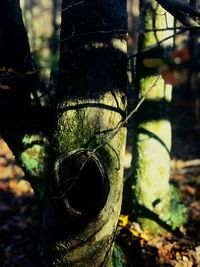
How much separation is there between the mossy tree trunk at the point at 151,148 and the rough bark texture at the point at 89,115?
1.53 meters

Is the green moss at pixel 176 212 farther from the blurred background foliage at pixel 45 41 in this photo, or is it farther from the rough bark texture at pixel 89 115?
the blurred background foliage at pixel 45 41

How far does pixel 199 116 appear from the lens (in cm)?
1284

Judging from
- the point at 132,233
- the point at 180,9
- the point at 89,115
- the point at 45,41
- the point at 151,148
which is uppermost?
the point at 45,41

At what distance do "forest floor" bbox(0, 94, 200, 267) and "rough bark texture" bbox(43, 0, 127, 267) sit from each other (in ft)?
3.85

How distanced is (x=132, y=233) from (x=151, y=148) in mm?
1110

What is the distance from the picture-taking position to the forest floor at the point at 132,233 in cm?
437

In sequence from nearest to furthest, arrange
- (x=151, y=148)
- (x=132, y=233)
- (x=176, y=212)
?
(x=132, y=233) < (x=151, y=148) < (x=176, y=212)

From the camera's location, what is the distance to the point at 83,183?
310 cm

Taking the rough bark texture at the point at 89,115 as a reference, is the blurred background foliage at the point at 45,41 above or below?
above

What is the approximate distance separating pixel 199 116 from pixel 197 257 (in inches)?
356

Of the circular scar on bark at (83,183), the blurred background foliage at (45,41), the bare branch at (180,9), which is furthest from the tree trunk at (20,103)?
the bare branch at (180,9)

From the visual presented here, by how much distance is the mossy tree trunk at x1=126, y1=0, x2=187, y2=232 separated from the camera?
4.82 metres

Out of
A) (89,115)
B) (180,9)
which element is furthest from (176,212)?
(180,9)

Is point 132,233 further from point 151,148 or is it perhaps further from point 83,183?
point 83,183
